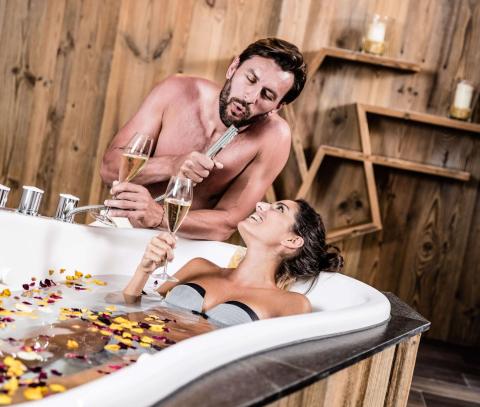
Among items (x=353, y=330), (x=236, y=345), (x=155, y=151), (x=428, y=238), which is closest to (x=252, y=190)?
(x=155, y=151)

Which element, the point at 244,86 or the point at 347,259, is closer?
the point at 244,86

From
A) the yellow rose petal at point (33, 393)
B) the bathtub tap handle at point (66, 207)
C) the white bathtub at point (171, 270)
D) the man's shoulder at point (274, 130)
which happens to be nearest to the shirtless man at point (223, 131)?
the man's shoulder at point (274, 130)

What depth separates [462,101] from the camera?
3939mm

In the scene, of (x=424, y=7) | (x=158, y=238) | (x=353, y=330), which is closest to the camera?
(x=353, y=330)

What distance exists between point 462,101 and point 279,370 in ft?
9.40

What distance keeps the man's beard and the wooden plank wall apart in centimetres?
134

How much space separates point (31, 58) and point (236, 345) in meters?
3.04

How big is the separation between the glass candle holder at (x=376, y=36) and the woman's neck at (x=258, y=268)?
2023mm

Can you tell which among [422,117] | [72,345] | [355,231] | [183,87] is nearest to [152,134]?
[183,87]

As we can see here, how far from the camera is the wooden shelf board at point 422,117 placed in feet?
12.9

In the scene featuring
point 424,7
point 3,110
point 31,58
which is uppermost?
point 424,7

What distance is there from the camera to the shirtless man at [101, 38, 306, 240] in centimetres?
257

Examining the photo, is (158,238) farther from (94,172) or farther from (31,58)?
(31,58)

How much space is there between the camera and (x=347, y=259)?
4137 millimetres
